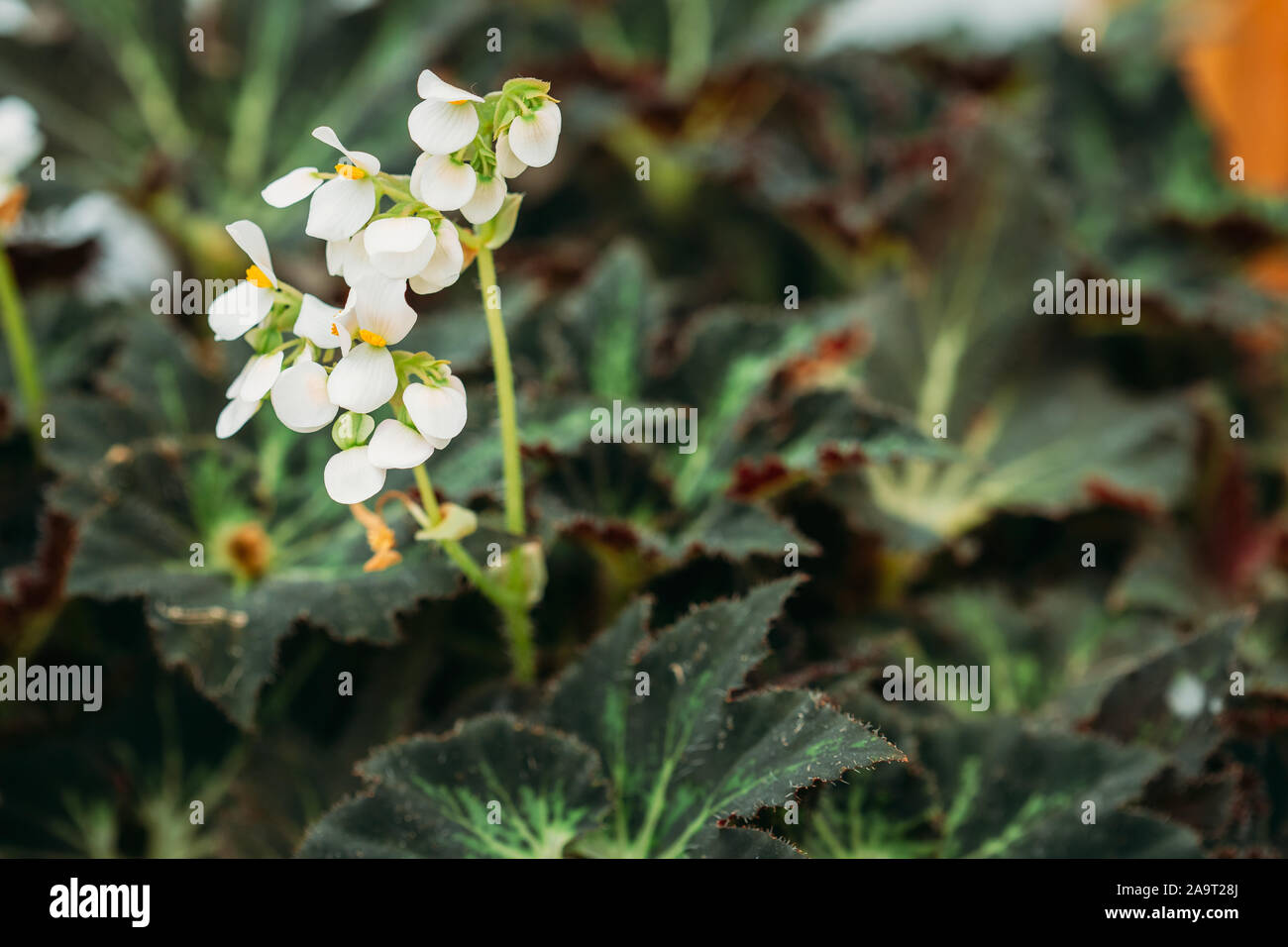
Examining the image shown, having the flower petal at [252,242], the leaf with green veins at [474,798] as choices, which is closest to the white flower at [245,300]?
the flower petal at [252,242]

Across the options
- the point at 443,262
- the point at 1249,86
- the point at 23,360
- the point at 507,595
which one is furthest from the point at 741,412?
the point at 1249,86

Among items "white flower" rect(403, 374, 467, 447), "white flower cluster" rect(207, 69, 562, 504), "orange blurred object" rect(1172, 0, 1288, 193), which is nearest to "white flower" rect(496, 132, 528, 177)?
"white flower cluster" rect(207, 69, 562, 504)

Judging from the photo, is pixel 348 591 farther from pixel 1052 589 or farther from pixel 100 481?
pixel 1052 589

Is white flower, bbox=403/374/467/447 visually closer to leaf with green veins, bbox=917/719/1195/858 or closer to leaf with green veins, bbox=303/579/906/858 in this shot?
leaf with green veins, bbox=303/579/906/858

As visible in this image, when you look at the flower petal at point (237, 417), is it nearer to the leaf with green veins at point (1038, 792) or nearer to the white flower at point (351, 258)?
the white flower at point (351, 258)

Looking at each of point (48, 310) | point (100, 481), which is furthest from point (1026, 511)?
point (48, 310)

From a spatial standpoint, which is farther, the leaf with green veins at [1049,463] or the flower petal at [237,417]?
the leaf with green veins at [1049,463]
